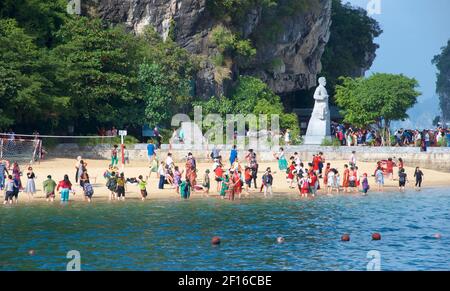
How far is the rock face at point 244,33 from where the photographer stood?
2768 inches

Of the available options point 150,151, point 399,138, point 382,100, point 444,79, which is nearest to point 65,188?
point 150,151

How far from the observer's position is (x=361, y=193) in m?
53.2

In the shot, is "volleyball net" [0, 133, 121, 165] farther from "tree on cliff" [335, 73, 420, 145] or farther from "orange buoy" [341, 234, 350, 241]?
"orange buoy" [341, 234, 350, 241]

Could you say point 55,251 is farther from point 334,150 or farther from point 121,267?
point 334,150

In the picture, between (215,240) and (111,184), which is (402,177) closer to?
(111,184)

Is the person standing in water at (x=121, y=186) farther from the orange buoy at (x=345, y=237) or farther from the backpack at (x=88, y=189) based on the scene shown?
the orange buoy at (x=345, y=237)

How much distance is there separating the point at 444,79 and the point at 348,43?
61.4 m

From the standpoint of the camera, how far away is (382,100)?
2889 inches

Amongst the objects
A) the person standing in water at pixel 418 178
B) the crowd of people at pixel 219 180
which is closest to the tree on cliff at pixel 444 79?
the crowd of people at pixel 219 180

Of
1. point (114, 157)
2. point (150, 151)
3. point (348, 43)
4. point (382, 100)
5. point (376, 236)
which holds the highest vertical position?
point (348, 43)

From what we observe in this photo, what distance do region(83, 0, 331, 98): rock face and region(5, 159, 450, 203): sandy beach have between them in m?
14.1

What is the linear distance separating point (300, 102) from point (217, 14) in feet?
73.9
